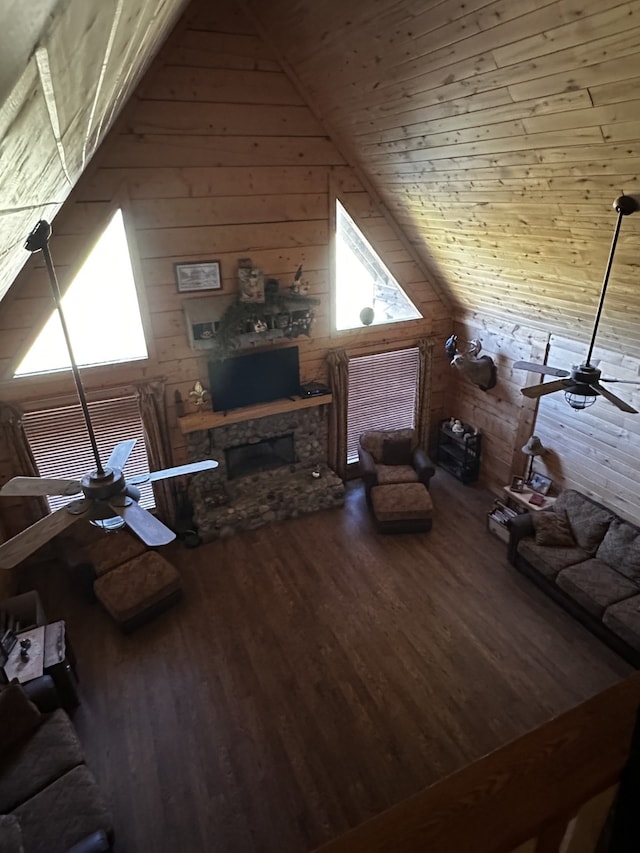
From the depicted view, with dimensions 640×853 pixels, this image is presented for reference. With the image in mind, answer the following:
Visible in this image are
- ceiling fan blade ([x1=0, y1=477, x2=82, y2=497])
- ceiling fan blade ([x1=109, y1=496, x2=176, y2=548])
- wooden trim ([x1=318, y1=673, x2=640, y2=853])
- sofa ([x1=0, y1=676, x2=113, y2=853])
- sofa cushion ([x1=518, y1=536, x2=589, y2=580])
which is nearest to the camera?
wooden trim ([x1=318, y1=673, x2=640, y2=853])

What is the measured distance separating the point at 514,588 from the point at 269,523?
286 centimetres

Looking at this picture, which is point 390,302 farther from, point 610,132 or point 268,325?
point 610,132

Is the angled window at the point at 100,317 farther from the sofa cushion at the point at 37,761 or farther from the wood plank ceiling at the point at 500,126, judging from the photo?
the sofa cushion at the point at 37,761

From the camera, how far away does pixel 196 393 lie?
566 centimetres

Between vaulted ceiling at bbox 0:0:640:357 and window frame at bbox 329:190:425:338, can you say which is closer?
vaulted ceiling at bbox 0:0:640:357

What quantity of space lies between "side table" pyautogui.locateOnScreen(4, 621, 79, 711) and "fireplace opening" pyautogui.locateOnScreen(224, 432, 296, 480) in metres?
2.66

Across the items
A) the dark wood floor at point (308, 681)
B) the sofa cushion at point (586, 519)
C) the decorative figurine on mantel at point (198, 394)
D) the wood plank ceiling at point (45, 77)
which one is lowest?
the dark wood floor at point (308, 681)

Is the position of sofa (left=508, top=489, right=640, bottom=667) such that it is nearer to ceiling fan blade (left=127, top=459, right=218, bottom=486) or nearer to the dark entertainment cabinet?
the dark entertainment cabinet

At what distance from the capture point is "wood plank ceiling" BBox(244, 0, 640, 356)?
8.04 feet

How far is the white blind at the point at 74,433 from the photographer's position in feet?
16.8

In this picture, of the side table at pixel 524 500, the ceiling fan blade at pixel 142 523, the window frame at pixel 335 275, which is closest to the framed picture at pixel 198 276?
the window frame at pixel 335 275

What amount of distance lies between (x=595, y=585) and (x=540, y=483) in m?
1.54

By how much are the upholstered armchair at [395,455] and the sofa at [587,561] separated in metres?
1.48

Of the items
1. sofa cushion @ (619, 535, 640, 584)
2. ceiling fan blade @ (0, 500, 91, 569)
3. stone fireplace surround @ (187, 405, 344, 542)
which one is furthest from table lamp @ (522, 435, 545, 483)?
ceiling fan blade @ (0, 500, 91, 569)
